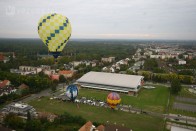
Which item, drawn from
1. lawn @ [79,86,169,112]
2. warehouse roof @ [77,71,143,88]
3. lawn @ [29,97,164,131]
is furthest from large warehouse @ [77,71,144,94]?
lawn @ [29,97,164,131]

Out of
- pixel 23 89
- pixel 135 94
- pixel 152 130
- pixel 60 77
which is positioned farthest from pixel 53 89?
pixel 152 130

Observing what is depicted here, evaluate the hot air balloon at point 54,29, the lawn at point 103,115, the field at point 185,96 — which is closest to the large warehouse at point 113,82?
the field at point 185,96

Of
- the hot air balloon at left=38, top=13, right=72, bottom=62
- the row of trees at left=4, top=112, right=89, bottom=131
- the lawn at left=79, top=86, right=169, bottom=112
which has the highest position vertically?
the hot air balloon at left=38, top=13, right=72, bottom=62

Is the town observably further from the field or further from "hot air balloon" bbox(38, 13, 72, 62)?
"hot air balloon" bbox(38, 13, 72, 62)

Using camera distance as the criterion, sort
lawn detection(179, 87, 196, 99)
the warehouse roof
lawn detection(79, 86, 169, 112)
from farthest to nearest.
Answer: the warehouse roof < lawn detection(179, 87, 196, 99) < lawn detection(79, 86, 169, 112)

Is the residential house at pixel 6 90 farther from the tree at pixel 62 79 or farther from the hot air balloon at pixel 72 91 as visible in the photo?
the hot air balloon at pixel 72 91
